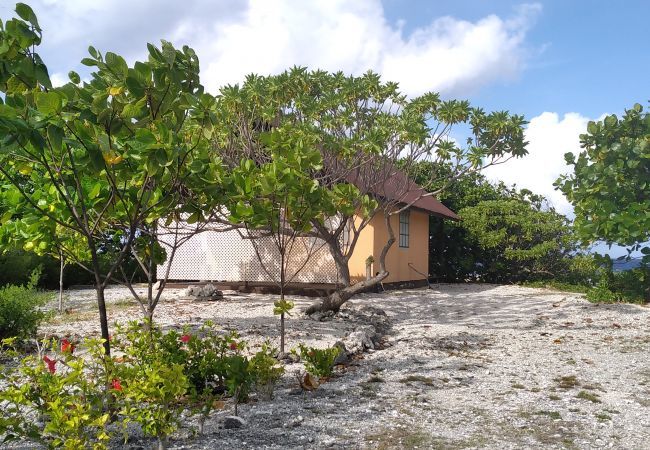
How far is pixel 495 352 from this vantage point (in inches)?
331

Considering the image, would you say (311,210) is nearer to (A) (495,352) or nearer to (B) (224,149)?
(A) (495,352)

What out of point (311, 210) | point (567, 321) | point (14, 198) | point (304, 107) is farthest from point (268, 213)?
point (567, 321)

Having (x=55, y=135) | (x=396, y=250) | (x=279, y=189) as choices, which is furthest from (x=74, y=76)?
(x=396, y=250)

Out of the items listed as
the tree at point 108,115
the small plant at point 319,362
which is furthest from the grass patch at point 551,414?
the tree at point 108,115

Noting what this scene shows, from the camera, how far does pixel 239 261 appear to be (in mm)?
17078

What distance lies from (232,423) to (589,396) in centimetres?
384

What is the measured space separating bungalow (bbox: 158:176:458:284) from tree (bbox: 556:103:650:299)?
13.5ft

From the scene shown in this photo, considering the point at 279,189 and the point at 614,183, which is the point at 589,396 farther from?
the point at 614,183

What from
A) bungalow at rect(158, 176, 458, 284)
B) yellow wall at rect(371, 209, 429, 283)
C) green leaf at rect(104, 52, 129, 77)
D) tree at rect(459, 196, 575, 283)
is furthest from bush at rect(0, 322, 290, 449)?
tree at rect(459, 196, 575, 283)

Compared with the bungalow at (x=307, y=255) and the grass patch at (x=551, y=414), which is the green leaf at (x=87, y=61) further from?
the bungalow at (x=307, y=255)

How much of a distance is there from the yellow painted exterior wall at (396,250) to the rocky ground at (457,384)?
3417 mm

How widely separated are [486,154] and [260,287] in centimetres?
789

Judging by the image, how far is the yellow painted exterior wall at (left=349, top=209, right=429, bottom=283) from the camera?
15.9m

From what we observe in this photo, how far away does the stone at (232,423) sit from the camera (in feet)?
14.8
